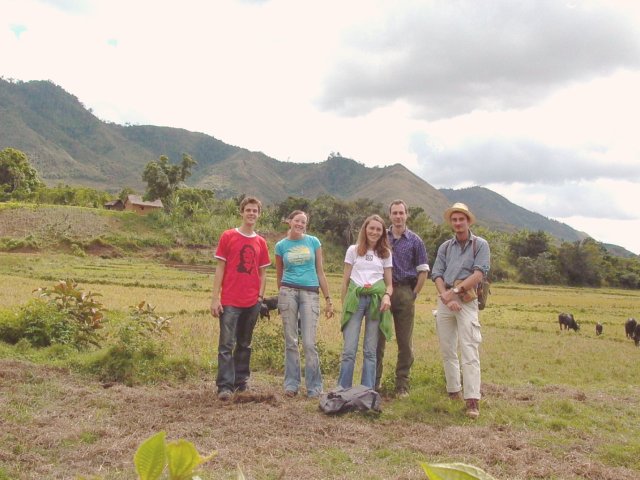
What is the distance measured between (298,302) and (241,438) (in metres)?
1.95

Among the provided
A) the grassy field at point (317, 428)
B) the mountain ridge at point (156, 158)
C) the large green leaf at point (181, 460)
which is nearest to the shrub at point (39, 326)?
the grassy field at point (317, 428)

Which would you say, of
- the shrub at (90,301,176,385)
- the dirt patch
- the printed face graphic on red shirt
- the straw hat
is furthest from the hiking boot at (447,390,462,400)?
the shrub at (90,301,176,385)

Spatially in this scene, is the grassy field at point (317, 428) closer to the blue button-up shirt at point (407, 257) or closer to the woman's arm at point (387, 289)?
the woman's arm at point (387, 289)

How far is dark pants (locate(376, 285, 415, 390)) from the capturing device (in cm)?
584

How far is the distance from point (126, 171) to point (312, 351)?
14349 centimetres

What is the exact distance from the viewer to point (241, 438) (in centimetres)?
410

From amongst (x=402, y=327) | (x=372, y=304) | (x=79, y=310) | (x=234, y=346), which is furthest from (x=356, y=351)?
(x=79, y=310)

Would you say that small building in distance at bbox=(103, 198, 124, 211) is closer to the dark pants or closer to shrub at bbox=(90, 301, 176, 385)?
shrub at bbox=(90, 301, 176, 385)

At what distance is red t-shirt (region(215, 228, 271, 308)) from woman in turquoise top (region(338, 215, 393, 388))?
972 millimetres

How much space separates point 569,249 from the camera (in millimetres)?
45469

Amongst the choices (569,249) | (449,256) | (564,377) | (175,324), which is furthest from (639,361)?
(569,249)

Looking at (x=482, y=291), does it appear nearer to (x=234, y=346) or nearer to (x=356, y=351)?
(x=356, y=351)

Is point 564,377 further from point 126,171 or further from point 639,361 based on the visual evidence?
point 126,171

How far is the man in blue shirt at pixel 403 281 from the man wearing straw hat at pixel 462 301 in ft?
0.83
